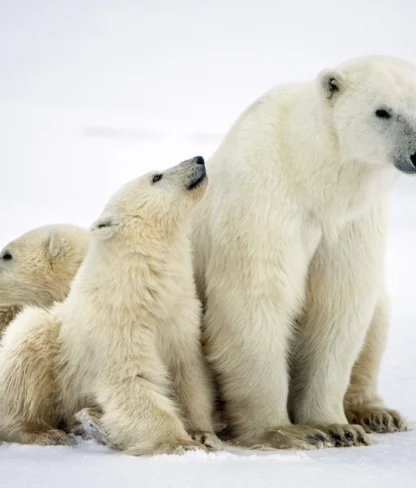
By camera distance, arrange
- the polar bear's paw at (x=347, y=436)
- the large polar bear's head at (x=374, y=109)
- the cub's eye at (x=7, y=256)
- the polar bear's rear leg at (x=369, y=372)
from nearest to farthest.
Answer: the large polar bear's head at (x=374, y=109) → the polar bear's paw at (x=347, y=436) → the polar bear's rear leg at (x=369, y=372) → the cub's eye at (x=7, y=256)

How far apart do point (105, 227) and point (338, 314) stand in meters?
1.20

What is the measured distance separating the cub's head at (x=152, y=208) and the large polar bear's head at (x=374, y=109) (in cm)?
73

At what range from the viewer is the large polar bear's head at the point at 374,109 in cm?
433

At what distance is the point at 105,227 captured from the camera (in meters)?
4.67

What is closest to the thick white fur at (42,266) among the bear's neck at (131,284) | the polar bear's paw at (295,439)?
the bear's neck at (131,284)

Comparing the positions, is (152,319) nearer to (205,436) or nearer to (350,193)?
(205,436)

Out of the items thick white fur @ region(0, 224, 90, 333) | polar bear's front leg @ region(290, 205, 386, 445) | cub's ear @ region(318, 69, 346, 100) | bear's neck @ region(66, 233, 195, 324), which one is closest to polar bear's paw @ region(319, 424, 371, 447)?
polar bear's front leg @ region(290, 205, 386, 445)

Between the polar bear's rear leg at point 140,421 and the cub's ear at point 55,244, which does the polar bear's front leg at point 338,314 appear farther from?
the cub's ear at point 55,244

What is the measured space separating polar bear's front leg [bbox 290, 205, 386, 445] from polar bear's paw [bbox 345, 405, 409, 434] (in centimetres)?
26

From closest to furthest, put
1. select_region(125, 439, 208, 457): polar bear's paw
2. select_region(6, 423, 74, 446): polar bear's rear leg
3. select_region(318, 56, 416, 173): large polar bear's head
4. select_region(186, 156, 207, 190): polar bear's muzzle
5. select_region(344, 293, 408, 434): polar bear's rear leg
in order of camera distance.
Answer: select_region(125, 439, 208, 457): polar bear's paw → select_region(318, 56, 416, 173): large polar bear's head → select_region(6, 423, 74, 446): polar bear's rear leg → select_region(186, 156, 207, 190): polar bear's muzzle → select_region(344, 293, 408, 434): polar bear's rear leg

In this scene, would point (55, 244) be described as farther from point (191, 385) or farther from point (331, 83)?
point (331, 83)

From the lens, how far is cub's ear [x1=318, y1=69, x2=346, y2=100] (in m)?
4.50

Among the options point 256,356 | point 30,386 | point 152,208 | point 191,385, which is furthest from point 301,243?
point 30,386

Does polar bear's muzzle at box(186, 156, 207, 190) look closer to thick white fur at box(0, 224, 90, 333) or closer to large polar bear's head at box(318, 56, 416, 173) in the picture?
large polar bear's head at box(318, 56, 416, 173)
